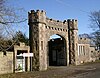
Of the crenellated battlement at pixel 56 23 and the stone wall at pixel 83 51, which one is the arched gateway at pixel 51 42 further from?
the stone wall at pixel 83 51

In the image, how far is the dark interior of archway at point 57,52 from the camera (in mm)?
47844

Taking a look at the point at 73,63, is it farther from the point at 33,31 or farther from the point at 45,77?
the point at 45,77

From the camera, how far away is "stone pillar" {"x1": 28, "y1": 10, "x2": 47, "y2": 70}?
36.8 metres

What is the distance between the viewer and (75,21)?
48.0 metres

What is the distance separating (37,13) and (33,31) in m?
2.51

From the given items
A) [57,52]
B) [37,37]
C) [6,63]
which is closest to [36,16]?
[37,37]

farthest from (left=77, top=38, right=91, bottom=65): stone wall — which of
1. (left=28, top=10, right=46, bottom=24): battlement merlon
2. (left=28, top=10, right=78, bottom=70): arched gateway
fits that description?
(left=28, top=10, right=46, bottom=24): battlement merlon

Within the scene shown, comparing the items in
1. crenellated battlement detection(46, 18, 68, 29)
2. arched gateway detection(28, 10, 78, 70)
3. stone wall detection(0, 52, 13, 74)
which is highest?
crenellated battlement detection(46, 18, 68, 29)

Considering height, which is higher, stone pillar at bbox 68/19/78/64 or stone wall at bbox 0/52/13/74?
stone pillar at bbox 68/19/78/64

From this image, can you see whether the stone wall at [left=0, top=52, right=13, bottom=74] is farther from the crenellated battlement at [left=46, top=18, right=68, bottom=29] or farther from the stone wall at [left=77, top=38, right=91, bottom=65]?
the stone wall at [left=77, top=38, right=91, bottom=65]

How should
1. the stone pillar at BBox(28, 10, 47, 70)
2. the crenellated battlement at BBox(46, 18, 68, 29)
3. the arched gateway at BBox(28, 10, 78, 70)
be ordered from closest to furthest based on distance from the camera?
the stone pillar at BBox(28, 10, 47, 70), the arched gateway at BBox(28, 10, 78, 70), the crenellated battlement at BBox(46, 18, 68, 29)

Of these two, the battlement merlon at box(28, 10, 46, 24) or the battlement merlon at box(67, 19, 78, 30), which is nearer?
the battlement merlon at box(28, 10, 46, 24)

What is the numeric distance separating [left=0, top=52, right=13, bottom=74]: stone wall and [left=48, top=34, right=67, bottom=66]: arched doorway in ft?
51.9

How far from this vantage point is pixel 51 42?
1992 inches
